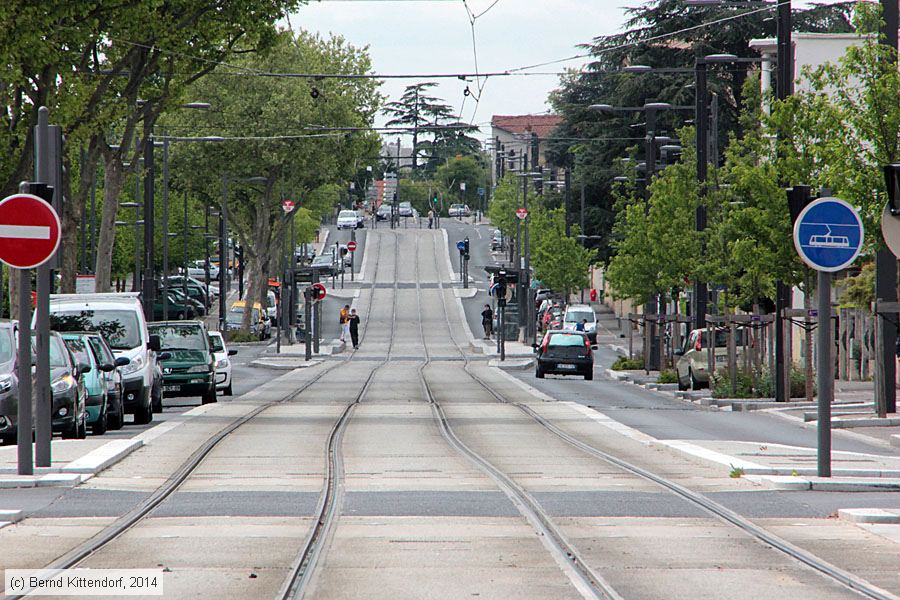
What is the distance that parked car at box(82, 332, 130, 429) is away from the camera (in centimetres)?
2400

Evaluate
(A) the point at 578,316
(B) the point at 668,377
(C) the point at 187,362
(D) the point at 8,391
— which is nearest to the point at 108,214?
(C) the point at 187,362

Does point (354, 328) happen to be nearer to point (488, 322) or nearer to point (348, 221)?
point (488, 322)

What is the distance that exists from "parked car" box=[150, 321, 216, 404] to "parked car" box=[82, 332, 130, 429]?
29.0 ft

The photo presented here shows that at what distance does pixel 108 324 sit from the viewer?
28.0 metres

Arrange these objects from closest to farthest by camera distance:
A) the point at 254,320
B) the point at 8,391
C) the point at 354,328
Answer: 1. the point at 8,391
2. the point at 354,328
3. the point at 254,320

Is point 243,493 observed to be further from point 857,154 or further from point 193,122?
point 193,122

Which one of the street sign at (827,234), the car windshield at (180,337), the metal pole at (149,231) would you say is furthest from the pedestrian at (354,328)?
the street sign at (827,234)

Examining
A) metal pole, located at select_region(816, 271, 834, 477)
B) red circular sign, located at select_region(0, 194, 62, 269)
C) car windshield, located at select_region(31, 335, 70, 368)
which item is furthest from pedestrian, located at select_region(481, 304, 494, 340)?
red circular sign, located at select_region(0, 194, 62, 269)

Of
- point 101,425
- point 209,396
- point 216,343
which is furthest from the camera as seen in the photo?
point 216,343

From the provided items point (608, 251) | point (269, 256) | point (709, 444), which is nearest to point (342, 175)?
point (269, 256)

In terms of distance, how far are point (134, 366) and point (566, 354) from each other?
23.6 metres

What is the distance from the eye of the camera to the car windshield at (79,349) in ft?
77.8

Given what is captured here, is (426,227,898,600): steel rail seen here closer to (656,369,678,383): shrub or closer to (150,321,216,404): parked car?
(150,321,216,404): parked car

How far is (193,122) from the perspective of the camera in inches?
2990
